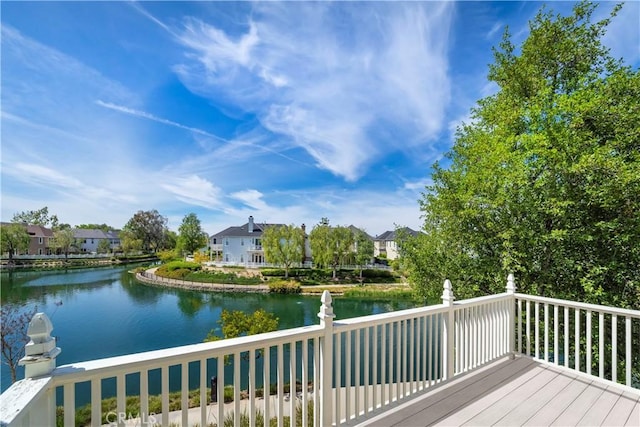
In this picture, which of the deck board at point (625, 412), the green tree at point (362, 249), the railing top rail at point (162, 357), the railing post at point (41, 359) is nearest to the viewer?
the railing post at point (41, 359)

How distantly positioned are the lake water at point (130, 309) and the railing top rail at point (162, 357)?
1082 centimetres

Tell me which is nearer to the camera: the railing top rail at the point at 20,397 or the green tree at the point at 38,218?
the railing top rail at the point at 20,397

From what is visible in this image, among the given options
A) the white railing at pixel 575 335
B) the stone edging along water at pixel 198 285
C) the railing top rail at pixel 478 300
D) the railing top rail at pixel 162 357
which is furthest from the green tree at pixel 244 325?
the stone edging along water at pixel 198 285

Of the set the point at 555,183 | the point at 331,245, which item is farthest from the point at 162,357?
the point at 331,245

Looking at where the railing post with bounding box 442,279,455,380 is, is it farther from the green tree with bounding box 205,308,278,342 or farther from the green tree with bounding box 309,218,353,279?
the green tree with bounding box 309,218,353,279

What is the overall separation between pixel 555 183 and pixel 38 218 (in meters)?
57.6

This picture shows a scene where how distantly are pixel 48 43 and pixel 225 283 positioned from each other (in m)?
19.0

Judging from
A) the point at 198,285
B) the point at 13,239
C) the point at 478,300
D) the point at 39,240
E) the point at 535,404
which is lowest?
the point at 198,285

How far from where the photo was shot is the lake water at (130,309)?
11.5m

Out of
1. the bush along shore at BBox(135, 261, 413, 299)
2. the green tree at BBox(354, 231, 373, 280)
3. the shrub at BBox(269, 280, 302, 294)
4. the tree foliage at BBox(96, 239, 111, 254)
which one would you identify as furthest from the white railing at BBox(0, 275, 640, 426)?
the tree foliage at BBox(96, 239, 111, 254)

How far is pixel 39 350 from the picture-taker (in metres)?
1.18

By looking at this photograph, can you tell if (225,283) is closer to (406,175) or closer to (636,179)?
(406,175)

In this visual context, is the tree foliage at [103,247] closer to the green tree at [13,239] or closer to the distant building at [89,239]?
the distant building at [89,239]

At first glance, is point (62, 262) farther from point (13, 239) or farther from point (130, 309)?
point (130, 309)
